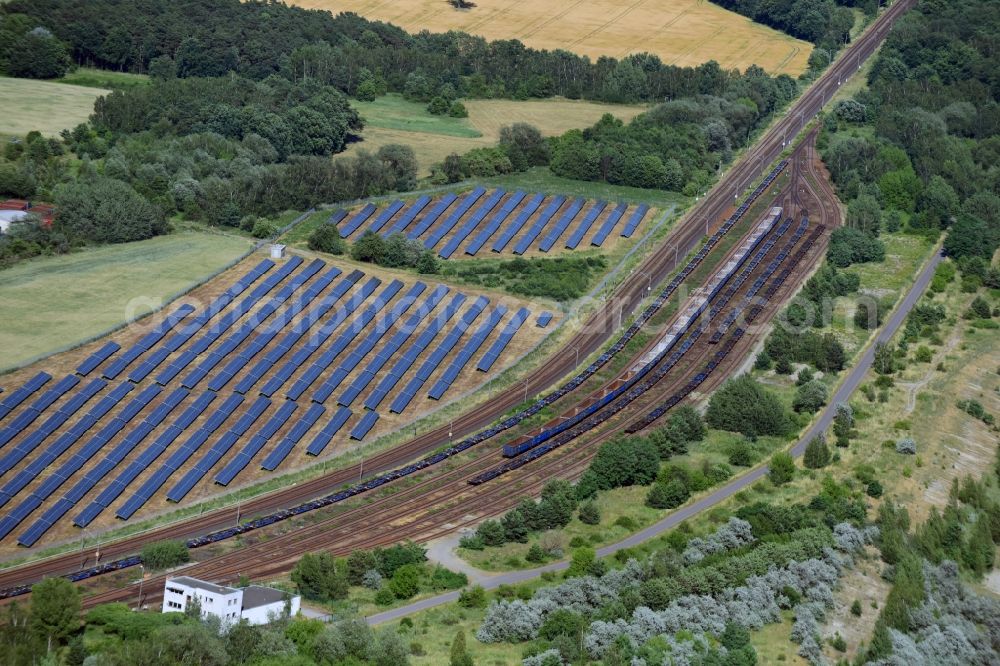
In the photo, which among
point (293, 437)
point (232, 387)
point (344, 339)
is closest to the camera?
point (293, 437)

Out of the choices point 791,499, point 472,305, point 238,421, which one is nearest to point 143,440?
point 238,421

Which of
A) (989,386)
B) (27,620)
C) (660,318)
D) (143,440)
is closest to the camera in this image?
(27,620)

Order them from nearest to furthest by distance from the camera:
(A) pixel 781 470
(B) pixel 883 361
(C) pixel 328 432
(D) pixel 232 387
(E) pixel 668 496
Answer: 1. (E) pixel 668 496
2. (A) pixel 781 470
3. (C) pixel 328 432
4. (D) pixel 232 387
5. (B) pixel 883 361

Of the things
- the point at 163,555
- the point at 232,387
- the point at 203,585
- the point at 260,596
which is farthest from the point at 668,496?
the point at 232,387

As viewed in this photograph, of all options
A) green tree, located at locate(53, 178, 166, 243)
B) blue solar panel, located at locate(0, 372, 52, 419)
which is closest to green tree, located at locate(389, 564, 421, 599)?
blue solar panel, located at locate(0, 372, 52, 419)

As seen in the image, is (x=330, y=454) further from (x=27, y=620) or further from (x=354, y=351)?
(x=27, y=620)

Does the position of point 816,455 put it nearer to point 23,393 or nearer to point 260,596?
point 260,596

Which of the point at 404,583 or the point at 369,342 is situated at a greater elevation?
the point at 369,342
